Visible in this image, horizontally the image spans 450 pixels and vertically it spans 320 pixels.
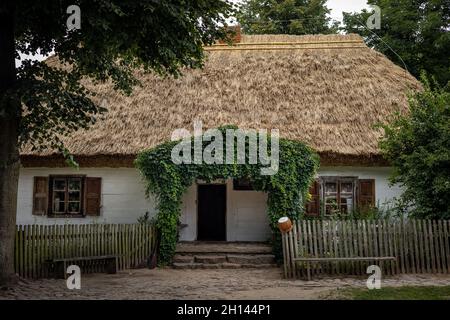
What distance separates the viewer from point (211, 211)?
44.7 feet

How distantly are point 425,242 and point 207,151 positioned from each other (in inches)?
212

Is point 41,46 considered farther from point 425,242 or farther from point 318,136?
point 425,242

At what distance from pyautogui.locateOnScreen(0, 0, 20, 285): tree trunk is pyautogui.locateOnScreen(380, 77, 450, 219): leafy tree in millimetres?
8639

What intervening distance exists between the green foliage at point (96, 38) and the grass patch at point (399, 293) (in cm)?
536

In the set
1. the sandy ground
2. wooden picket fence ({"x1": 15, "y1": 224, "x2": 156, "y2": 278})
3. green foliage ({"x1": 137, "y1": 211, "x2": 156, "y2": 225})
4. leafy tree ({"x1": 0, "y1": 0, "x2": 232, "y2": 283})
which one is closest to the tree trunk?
leafy tree ({"x1": 0, "y1": 0, "x2": 232, "y2": 283})

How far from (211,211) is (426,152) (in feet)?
21.5

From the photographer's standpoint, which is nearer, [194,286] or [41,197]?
[194,286]

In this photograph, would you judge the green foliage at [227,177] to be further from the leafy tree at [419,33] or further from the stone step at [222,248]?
the leafy tree at [419,33]

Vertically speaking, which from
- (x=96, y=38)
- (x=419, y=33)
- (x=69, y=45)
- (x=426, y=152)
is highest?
(x=419, y=33)

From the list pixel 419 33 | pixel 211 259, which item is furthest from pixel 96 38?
pixel 419 33

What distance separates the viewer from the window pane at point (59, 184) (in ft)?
43.8

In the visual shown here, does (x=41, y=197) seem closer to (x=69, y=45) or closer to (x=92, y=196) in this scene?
(x=92, y=196)

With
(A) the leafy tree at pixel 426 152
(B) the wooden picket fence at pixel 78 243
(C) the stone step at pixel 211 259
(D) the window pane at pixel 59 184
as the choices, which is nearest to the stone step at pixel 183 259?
(C) the stone step at pixel 211 259

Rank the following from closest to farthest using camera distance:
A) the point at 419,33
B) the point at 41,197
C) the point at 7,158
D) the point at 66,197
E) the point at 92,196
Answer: the point at 7,158, the point at 92,196, the point at 41,197, the point at 66,197, the point at 419,33
